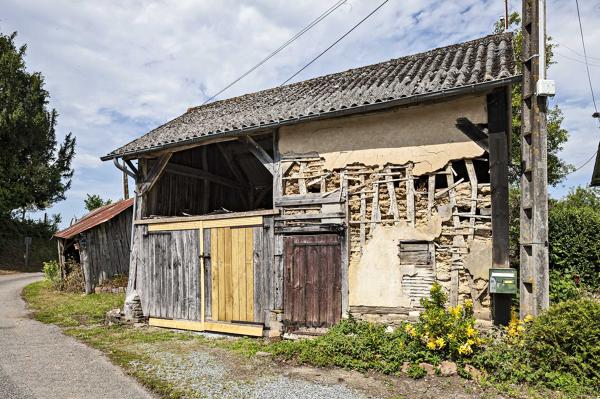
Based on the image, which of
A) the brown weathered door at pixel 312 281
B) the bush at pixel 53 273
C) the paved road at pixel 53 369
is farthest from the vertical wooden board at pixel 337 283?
the bush at pixel 53 273

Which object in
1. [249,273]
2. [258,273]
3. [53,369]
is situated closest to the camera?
[53,369]

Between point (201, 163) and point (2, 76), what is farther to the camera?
point (2, 76)

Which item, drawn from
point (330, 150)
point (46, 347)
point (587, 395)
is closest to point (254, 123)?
point (330, 150)

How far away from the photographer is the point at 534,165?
5.64 metres

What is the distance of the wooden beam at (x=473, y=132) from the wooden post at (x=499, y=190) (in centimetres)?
9

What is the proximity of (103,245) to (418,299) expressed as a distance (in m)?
12.2

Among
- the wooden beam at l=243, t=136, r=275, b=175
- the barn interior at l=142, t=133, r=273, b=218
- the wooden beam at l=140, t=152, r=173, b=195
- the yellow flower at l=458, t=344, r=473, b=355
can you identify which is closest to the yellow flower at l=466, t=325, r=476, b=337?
the yellow flower at l=458, t=344, r=473, b=355

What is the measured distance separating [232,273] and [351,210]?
2702 millimetres

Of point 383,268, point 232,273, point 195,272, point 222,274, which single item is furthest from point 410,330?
point 195,272

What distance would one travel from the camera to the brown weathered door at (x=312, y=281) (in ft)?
22.6

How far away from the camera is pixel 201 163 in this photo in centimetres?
1068

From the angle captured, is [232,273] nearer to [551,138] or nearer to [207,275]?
[207,275]

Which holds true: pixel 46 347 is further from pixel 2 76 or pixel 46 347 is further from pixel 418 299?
pixel 2 76

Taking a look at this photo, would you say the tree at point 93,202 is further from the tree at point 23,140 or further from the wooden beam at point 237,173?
the wooden beam at point 237,173
